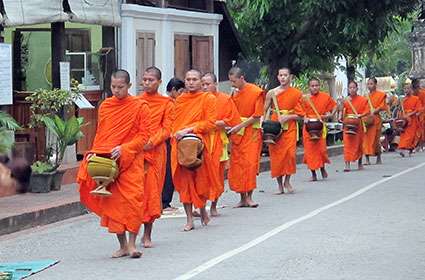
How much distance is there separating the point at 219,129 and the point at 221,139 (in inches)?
9.9

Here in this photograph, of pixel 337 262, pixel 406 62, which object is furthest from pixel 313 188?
pixel 406 62

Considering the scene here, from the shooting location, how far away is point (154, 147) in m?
11.1

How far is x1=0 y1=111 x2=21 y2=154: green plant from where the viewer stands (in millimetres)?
12484

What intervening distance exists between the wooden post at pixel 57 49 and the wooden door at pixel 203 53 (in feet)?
18.9

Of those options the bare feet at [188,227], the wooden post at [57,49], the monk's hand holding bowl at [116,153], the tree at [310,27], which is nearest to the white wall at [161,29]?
the tree at [310,27]

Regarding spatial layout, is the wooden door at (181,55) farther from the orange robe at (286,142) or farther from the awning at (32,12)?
the orange robe at (286,142)

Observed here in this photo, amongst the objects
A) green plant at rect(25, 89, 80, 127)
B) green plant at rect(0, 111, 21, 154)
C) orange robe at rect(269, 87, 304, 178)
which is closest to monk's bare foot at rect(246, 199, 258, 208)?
orange robe at rect(269, 87, 304, 178)

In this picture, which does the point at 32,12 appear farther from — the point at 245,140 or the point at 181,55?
the point at 181,55

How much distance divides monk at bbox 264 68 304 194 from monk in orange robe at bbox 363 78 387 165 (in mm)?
5768

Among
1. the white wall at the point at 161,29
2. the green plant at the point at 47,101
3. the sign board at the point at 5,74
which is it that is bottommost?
the green plant at the point at 47,101

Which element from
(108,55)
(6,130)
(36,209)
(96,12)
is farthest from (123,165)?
(108,55)

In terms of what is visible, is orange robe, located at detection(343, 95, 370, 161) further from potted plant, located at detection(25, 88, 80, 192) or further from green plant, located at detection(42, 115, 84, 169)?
green plant, located at detection(42, 115, 84, 169)

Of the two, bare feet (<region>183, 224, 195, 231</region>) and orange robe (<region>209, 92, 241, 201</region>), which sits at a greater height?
orange robe (<region>209, 92, 241, 201</region>)

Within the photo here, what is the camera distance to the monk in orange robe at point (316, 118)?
62.0ft
